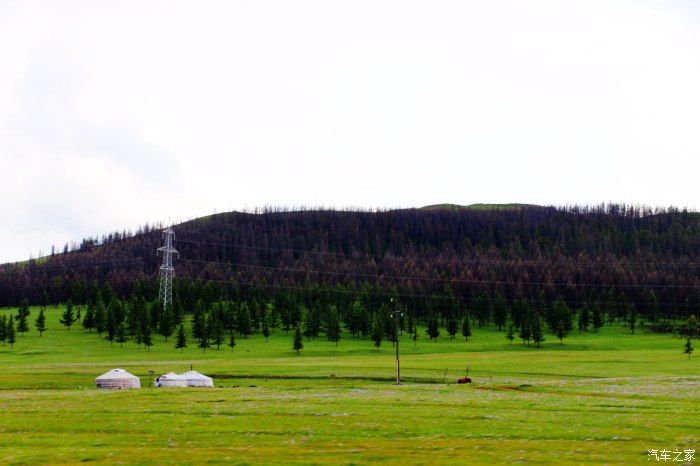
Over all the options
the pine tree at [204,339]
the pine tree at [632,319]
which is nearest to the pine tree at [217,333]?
the pine tree at [204,339]

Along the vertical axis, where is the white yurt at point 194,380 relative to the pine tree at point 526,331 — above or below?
below

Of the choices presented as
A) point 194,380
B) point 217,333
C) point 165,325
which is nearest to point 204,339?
A: point 217,333

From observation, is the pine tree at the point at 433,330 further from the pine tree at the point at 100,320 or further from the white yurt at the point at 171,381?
the white yurt at the point at 171,381

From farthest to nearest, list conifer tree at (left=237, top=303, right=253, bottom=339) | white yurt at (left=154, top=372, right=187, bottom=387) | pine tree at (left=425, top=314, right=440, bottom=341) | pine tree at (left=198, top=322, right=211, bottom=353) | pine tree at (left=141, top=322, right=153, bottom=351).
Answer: conifer tree at (left=237, top=303, right=253, bottom=339)
pine tree at (left=425, top=314, right=440, bottom=341)
pine tree at (left=198, top=322, right=211, bottom=353)
pine tree at (left=141, top=322, right=153, bottom=351)
white yurt at (left=154, top=372, right=187, bottom=387)

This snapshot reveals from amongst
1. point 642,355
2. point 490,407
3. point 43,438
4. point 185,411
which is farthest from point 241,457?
point 642,355

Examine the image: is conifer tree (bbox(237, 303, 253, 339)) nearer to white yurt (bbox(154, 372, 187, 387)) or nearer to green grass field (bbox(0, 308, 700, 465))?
green grass field (bbox(0, 308, 700, 465))

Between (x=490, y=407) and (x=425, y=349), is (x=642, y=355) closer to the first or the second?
(x=425, y=349)

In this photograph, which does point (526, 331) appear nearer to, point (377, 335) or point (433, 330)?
point (433, 330)

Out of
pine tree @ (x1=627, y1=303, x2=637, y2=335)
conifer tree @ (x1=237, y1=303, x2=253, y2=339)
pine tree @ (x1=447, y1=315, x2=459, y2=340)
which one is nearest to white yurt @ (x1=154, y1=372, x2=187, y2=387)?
conifer tree @ (x1=237, y1=303, x2=253, y2=339)

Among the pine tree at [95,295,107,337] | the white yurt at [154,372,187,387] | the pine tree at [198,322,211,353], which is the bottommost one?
the white yurt at [154,372,187,387]

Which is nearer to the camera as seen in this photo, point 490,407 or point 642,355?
point 490,407

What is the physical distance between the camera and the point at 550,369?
94.9 m

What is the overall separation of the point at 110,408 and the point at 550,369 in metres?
64.2

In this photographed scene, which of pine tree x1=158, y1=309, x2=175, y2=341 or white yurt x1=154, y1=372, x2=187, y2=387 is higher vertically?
pine tree x1=158, y1=309, x2=175, y2=341
